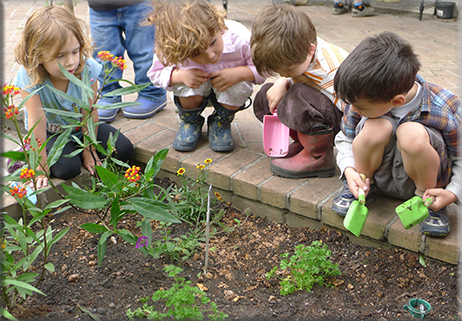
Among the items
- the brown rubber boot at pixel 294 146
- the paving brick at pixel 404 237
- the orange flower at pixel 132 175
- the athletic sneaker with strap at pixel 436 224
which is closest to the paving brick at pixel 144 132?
the brown rubber boot at pixel 294 146

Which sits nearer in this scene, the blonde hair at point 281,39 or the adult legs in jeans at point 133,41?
the blonde hair at point 281,39

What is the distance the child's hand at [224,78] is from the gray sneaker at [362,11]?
16.0 feet

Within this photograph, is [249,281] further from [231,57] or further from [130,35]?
[130,35]

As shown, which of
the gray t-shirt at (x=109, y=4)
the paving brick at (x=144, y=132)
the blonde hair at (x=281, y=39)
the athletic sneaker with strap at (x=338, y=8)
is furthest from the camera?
the athletic sneaker with strap at (x=338, y=8)

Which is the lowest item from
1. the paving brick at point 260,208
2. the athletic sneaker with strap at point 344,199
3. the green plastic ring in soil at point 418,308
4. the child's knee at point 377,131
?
the paving brick at point 260,208

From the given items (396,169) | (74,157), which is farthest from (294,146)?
(74,157)

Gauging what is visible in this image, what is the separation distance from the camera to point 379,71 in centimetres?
162

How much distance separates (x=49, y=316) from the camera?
1.56 metres

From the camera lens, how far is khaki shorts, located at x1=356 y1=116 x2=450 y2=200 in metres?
1.76

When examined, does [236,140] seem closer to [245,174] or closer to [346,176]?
[245,174]

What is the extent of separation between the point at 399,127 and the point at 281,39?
26.6 inches

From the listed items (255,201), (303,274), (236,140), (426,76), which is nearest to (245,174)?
(255,201)

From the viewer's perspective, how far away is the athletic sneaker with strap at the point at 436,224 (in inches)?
69.4

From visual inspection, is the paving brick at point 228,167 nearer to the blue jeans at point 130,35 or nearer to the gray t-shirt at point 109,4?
the blue jeans at point 130,35
